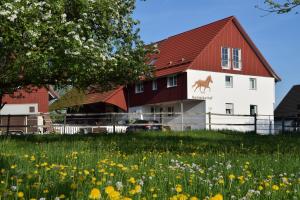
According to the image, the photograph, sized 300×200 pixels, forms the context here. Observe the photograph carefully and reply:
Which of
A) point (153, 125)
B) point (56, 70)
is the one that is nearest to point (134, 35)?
point (56, 70)

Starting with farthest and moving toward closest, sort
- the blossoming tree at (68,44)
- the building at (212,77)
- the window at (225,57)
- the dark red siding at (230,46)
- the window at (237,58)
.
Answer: the window at (237,58), the window at (225,57), the dark red siding at (230,46), the building at (212,77), the blossoming tree at (68,44)

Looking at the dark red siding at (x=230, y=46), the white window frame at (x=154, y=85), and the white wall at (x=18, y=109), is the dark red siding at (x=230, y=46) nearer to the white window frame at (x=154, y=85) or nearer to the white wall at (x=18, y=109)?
the white window frame at (x=154, y=85)

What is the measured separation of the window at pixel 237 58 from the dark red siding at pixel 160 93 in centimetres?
681

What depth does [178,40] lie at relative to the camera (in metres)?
55.7

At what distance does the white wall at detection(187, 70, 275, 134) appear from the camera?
4925cm

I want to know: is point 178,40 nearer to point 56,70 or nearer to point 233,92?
point 233,92

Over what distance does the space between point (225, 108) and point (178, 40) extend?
10.2 meters

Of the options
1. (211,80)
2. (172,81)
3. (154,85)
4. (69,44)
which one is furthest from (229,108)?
(69,44)

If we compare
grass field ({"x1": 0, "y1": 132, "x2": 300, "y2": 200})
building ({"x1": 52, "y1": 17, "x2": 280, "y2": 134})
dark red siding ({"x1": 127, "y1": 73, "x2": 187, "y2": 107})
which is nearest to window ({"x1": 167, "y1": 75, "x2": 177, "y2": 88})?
building ({"x1": 52, "y1": 17, "x2": 280, "y2": 134})

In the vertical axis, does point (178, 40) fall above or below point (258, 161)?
above

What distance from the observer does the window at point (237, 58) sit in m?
52.7

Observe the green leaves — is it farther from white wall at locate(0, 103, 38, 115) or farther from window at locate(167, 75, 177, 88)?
white wall at locate(0, 103, 38, 115)

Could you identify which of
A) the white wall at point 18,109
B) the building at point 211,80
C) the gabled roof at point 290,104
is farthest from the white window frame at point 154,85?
the gabled roof at point 290,104

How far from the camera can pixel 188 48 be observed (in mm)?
52344
